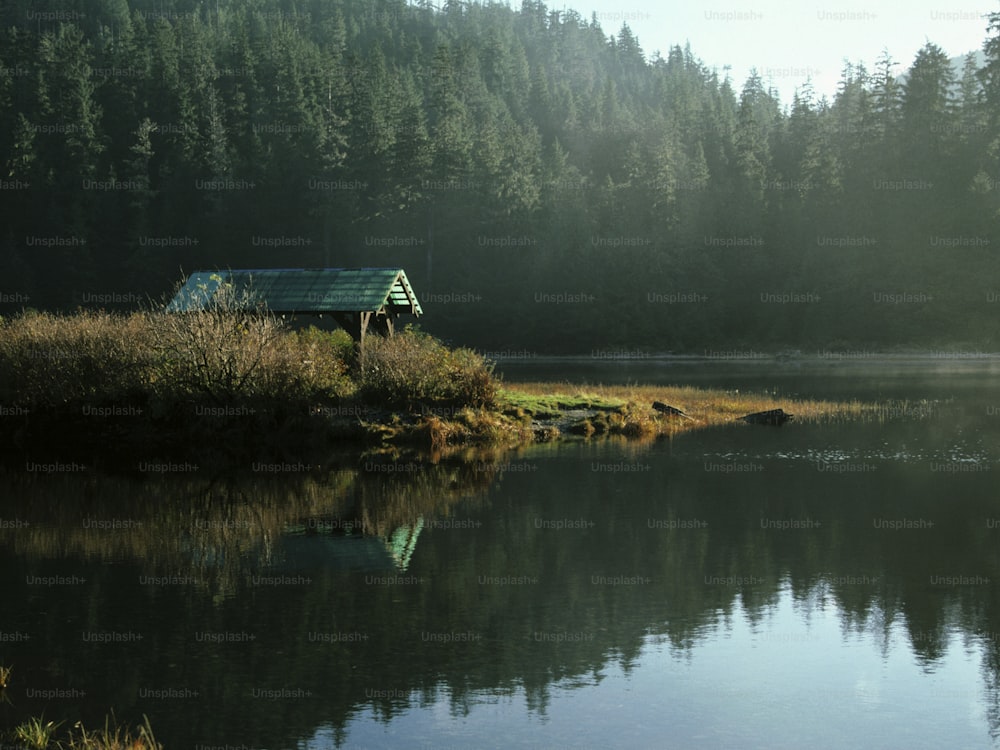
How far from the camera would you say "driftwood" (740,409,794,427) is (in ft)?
147

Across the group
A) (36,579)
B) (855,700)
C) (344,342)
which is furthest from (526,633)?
(344,342)

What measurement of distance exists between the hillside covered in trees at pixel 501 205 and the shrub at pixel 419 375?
54619 mm

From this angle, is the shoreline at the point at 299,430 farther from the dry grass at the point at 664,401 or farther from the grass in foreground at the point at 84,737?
the grass in foreground at the point at 84,737

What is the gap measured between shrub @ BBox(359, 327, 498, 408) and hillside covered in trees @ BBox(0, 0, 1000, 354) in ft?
179

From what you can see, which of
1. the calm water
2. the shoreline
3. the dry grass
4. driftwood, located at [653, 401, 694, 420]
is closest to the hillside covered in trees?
the dry grass

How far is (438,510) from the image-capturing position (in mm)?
26203

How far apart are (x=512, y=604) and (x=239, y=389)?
22.1 meters

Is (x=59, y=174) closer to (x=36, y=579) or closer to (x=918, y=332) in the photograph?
(x=918, y=332)

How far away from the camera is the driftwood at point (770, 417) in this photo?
4481 centimetres

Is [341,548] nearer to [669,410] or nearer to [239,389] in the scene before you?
[239,389]

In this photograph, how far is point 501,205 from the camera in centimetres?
10788

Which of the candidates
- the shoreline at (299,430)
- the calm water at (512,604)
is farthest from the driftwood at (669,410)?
the calm water at (512,604)

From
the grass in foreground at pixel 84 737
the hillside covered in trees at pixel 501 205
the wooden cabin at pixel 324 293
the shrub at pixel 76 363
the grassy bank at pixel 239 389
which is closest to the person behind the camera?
the grass in foreground at pixel 84 737

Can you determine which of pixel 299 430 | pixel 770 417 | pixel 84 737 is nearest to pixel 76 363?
pixel 299 430
